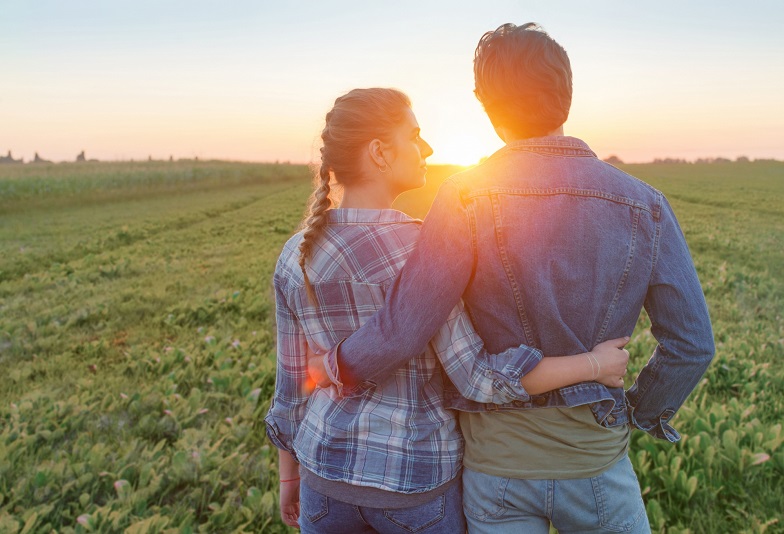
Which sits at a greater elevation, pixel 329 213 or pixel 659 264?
pixel 329 213

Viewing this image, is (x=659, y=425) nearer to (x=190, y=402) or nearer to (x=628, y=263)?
(x=628, y=263)

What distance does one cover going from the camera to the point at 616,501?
5.52 ft

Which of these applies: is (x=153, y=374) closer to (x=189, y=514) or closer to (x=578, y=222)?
(x=189, y=514)

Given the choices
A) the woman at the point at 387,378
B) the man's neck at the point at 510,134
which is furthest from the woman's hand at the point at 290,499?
Answer: the man's neck at the point at 510,134

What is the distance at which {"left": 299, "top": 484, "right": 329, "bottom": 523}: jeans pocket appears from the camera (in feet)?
5.96

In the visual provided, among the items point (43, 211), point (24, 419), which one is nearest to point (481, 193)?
point (24, 419)

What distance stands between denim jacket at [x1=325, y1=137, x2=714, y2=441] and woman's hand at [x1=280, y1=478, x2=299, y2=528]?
0.75m

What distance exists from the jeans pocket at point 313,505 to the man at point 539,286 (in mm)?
378

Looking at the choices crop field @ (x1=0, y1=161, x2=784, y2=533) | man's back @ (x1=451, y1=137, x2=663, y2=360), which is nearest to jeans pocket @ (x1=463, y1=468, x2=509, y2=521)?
man's back @ (x1=451, y1=137, x2=663, y2=360)

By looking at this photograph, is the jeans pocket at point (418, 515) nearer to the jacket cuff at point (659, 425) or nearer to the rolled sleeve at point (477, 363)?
the rolled sleeve at point (477, 363)

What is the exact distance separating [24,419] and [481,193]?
5.12m

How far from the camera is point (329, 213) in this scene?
6.19ft

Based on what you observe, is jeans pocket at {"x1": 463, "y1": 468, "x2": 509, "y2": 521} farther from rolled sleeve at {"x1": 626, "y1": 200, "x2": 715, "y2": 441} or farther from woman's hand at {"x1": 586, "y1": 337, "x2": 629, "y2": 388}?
rolled sleeve at {"x1": 626, "y1": 200, "x2": 715, "y2": 441}

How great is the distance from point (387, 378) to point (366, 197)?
0.58 m
